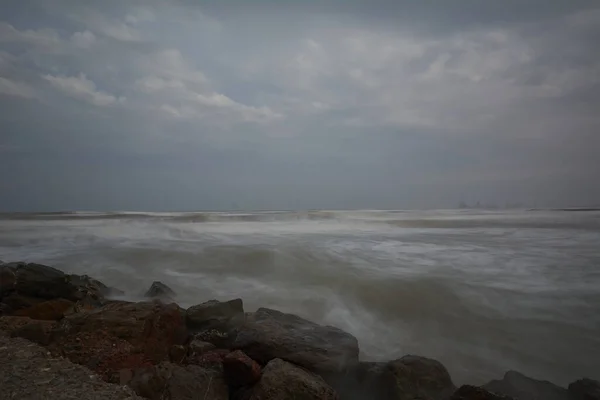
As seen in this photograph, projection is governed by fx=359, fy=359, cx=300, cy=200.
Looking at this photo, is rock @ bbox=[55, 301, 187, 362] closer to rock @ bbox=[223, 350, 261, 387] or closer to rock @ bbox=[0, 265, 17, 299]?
rock @ bbox=[223, 350, 261, 387]

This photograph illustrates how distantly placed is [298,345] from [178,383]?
1.24m

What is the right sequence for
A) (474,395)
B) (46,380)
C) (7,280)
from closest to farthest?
1. (46,380)
2. (474,395)
3. (7,280)

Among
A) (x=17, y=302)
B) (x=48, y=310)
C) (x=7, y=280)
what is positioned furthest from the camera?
(x=7, y=280)

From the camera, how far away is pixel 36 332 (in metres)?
3.45

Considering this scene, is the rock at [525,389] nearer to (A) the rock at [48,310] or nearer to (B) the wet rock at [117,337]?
(B) the wet rock at [117,337]

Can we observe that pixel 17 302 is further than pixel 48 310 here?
Yes

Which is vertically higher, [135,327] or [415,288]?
[135,327]

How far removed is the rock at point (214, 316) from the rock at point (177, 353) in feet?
2.20

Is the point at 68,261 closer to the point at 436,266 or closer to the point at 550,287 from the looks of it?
the point at 436,266

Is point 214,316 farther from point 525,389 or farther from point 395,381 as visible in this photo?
point 525,389

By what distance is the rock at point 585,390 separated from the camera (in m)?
3.50

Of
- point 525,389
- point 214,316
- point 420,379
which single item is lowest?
point 525,389

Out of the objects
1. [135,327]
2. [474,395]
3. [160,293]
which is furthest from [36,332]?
[474,395]

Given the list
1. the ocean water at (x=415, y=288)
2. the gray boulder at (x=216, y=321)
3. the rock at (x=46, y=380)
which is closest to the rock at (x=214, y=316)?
the gray boulder at (x=216, y=321)
